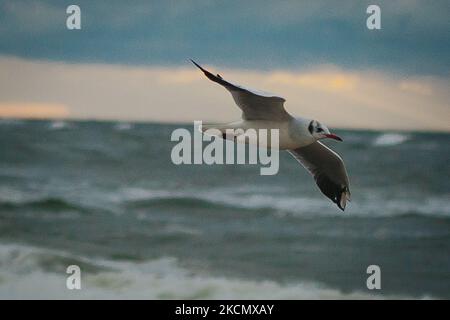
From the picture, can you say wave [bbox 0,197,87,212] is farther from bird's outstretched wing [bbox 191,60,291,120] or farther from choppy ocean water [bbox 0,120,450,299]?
bird's outstretched wing [bbox 191,60,291,120]

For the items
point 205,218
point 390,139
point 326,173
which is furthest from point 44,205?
point 326,173

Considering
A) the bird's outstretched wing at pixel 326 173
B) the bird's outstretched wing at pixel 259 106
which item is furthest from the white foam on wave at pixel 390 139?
the bird's outstretched wing at pixel 259 106

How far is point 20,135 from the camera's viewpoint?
35.2ft

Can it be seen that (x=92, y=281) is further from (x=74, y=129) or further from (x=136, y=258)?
(x=74, y=129)

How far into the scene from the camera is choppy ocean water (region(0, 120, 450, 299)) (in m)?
7.41

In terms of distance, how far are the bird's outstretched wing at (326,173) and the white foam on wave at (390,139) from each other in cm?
650

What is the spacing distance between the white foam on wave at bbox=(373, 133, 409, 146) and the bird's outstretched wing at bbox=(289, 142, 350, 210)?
6495 mm

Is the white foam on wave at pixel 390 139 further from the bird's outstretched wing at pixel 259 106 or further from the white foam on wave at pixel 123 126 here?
the bird's outstretched wing at pixel 259 106

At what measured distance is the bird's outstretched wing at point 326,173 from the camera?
5.04 meters

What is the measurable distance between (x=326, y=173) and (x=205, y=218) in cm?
408

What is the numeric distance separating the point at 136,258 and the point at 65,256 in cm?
62

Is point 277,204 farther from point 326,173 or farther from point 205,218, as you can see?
point 326,173

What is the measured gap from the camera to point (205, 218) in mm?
9078
